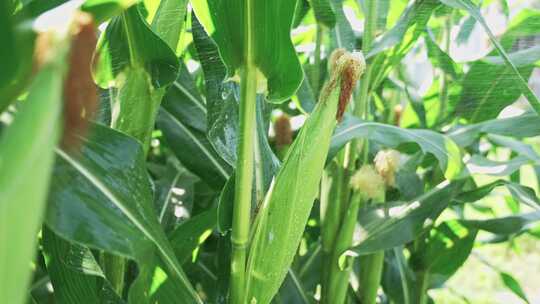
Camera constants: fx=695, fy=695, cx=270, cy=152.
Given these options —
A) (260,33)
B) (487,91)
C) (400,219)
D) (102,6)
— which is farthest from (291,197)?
(487,91)

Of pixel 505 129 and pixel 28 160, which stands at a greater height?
pixel 28 160

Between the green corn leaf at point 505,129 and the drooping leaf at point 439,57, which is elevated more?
the drooping leaf at point 439,57

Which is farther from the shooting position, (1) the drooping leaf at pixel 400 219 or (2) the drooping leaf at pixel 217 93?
(1) the drooping leaf at pixel 400 219

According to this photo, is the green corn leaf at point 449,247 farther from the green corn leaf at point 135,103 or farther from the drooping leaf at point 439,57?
the green corn leaf at point 135,103

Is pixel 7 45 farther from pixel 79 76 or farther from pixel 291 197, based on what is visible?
pixel 291 197

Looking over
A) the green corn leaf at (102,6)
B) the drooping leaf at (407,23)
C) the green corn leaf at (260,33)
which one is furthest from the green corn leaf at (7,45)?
the drooping leaf at (407,23)

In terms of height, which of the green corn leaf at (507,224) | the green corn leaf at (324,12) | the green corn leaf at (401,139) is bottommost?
the green corn leaf at (507,224)

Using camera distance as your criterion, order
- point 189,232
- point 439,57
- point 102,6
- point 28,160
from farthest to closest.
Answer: point 439,57, point 189,232, point 102,6, point 28,160
